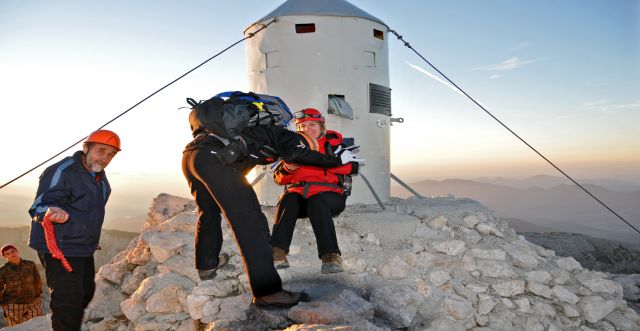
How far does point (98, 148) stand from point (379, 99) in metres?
4.23

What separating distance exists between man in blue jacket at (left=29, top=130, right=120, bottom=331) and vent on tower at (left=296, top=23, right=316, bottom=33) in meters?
3.38

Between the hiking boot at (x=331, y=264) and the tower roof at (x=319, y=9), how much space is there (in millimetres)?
3853

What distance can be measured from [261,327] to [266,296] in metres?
0.42

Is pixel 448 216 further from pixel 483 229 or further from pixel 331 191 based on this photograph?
pixel 331 191

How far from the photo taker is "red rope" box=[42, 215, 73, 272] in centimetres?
360

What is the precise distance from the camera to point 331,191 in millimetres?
4664

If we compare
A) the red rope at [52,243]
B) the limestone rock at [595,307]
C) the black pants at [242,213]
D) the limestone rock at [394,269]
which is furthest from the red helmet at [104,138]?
the limestone rock at [595,307]

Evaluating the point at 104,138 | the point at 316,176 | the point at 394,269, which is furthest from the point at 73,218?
the point at 394,269

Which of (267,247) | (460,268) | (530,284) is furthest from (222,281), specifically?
(530,284)

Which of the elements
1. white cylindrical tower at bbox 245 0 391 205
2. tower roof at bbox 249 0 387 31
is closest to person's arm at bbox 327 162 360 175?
white cylindrical tower at bbox 245 0 391 205

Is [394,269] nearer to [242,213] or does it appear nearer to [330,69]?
[242,213]

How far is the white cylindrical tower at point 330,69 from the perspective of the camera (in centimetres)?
644

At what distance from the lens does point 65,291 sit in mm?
3787

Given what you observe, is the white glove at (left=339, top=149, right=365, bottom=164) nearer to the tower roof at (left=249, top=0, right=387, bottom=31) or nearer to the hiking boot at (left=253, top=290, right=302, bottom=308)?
the hiking boot at (left=253, top=290, right=302, bottom=308)
